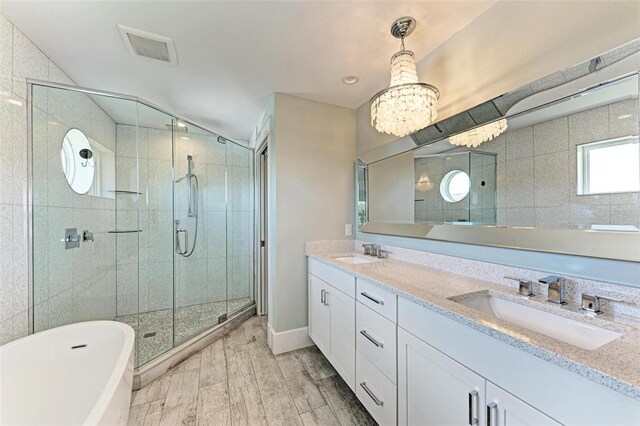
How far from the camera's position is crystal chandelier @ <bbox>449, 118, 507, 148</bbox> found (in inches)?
54.8

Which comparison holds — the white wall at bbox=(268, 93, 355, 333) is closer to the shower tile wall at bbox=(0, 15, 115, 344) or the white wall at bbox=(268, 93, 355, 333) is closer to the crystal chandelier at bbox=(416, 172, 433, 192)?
the crystal chandelier at bbox=(416, 172, 433, 192)

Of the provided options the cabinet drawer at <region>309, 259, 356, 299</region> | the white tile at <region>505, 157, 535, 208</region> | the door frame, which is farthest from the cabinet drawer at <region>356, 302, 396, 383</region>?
the door frame

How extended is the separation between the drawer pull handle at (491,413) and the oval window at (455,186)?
3.59 feet

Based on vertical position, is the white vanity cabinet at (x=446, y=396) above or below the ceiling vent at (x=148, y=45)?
below

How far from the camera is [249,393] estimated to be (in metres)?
1.82

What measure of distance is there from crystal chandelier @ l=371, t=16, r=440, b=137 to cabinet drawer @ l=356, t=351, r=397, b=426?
1.51 meters

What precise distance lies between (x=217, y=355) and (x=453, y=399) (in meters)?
2.04

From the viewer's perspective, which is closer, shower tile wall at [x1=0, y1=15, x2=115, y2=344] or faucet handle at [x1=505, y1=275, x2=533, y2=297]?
faucet handle at [x1=505, y1=275, x2=533, y2=297]

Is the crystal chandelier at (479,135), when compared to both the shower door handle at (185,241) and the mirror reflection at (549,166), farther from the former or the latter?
the shower door handle at (185,241)

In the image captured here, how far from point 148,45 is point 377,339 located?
2.37m

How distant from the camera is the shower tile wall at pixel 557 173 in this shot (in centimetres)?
99

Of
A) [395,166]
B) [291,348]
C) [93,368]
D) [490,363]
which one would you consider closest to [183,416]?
[93,368]

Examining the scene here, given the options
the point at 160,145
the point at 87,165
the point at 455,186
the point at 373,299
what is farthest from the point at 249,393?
the point at 160,145

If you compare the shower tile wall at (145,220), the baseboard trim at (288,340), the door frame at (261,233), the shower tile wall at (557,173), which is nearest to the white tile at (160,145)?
the shower tile wall at (145,220)
